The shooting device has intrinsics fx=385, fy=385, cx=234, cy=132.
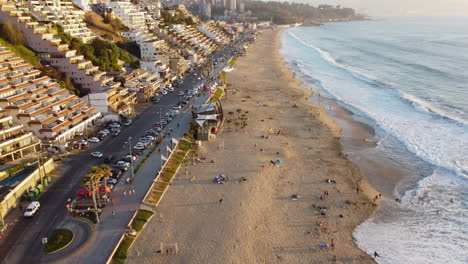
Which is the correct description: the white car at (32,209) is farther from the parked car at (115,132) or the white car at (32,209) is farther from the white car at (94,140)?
the parked car at (115,132)

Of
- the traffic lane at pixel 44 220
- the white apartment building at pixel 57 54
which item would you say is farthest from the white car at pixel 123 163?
the white apartment building at pixel 57 54

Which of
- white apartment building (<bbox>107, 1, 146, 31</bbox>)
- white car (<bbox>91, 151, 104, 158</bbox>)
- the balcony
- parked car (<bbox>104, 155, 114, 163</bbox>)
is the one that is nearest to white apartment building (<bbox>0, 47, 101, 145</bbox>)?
white car (<bbox>91, 151, 104, 158</bbox>)

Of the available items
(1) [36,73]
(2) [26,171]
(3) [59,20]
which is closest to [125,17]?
(3) [59,20]

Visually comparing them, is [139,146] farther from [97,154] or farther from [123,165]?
[123,165]

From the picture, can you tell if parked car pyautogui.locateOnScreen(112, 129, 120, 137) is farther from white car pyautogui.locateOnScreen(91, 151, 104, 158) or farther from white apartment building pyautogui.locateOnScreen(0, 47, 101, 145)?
white car pyautogui.locateOnScreen(91, 151, 104, 158)

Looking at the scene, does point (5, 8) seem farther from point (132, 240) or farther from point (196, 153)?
point (132, 240)

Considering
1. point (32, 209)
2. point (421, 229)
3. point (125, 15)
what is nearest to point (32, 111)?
point (32, 209)
